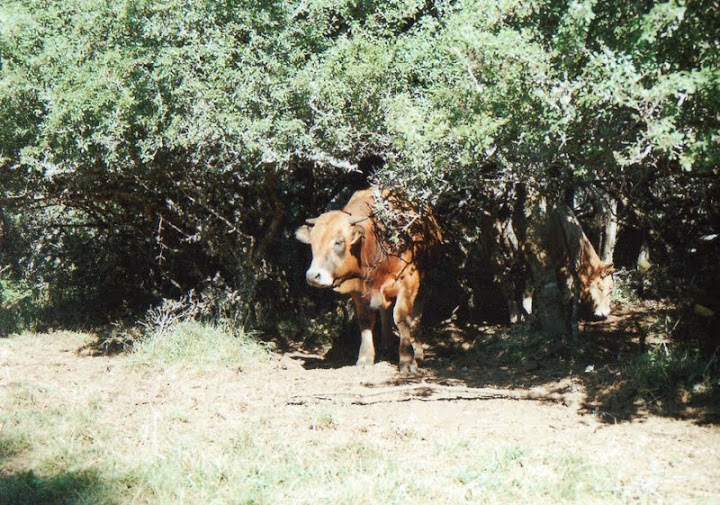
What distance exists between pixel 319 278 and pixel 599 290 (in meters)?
3.66

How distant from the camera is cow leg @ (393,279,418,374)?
940 cm

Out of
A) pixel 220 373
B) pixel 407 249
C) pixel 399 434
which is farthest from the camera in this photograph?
pixel 407 249

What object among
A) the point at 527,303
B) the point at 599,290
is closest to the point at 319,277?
the point at 527,303

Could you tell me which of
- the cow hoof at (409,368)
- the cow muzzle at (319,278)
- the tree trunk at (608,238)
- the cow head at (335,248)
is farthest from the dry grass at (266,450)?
the tree trunk at (608,238)

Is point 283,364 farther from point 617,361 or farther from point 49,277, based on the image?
point 49,277

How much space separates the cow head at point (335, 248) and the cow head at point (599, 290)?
9.75 feet

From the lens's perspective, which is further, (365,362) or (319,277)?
(365,362)

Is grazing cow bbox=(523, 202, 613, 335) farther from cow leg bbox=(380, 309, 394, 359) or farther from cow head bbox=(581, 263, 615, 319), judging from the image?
cow leg bbox=(380, 309, 394, 359)

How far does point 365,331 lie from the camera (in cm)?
974

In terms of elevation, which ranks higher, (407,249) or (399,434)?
(407,249)

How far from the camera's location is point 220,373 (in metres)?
9.00

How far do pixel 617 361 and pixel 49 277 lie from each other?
893 centimetres

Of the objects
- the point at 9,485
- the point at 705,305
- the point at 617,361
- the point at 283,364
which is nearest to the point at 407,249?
the point at 283,364

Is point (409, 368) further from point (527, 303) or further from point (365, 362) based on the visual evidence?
point (527, 303)
